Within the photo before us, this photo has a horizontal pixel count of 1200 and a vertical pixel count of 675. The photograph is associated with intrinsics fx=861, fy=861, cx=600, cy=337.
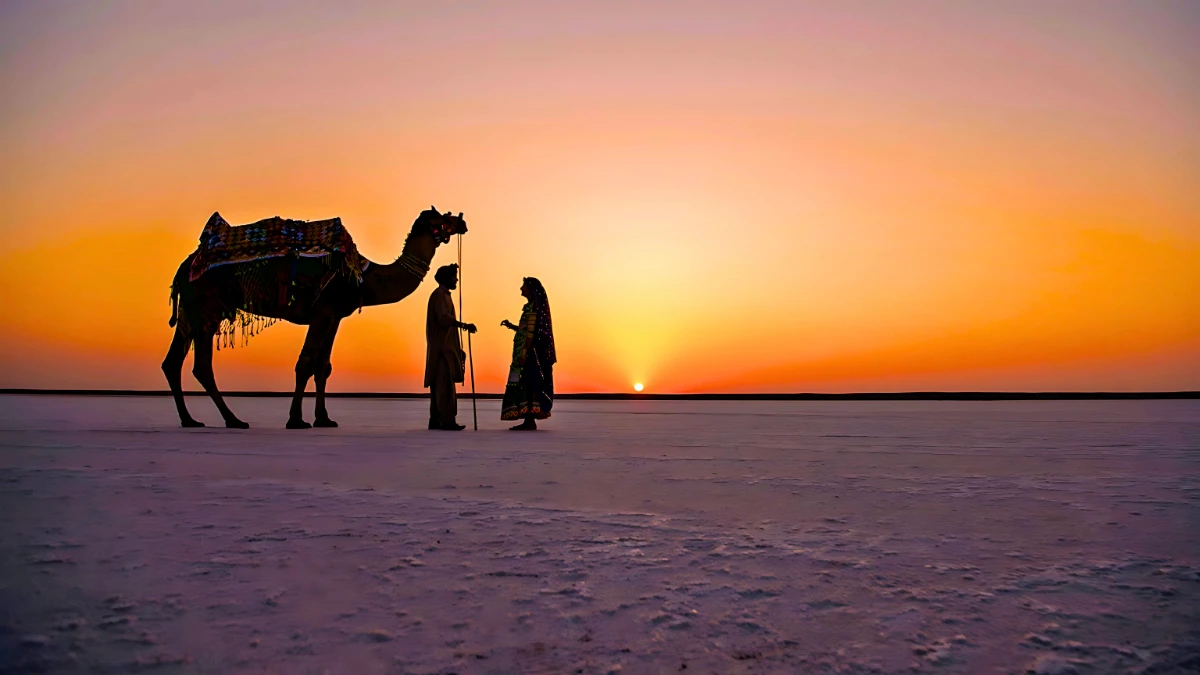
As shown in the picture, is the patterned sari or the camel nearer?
the camel

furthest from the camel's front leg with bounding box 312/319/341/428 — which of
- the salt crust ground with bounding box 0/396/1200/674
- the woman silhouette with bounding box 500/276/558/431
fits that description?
the salt crust ground with bounding box 0/396/1200/674

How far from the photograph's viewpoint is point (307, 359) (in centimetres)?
1170

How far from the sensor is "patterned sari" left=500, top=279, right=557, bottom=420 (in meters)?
12.0

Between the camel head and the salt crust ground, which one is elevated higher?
the camel head

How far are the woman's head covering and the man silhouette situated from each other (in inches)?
36.2

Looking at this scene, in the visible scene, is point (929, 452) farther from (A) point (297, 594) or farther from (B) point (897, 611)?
(A) point (297, 594)

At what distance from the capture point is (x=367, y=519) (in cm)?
382

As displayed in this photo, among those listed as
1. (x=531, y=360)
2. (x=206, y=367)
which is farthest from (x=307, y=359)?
(x=531, y=360)

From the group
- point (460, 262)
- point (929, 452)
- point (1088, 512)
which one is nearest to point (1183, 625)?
point (1088, 512)

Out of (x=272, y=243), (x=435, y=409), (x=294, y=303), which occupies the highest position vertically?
(x=272, y=243)

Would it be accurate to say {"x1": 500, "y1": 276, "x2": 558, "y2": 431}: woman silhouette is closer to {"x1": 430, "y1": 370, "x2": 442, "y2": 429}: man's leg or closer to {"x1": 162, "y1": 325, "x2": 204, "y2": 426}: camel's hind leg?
{"x1": 430, "y1": 370, "x2": 442, "y2": 429}: man's leg

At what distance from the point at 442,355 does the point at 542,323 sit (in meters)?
1.45

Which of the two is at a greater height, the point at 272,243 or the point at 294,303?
the point at 272,243

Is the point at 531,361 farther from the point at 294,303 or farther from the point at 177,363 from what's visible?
the point at 177,363
